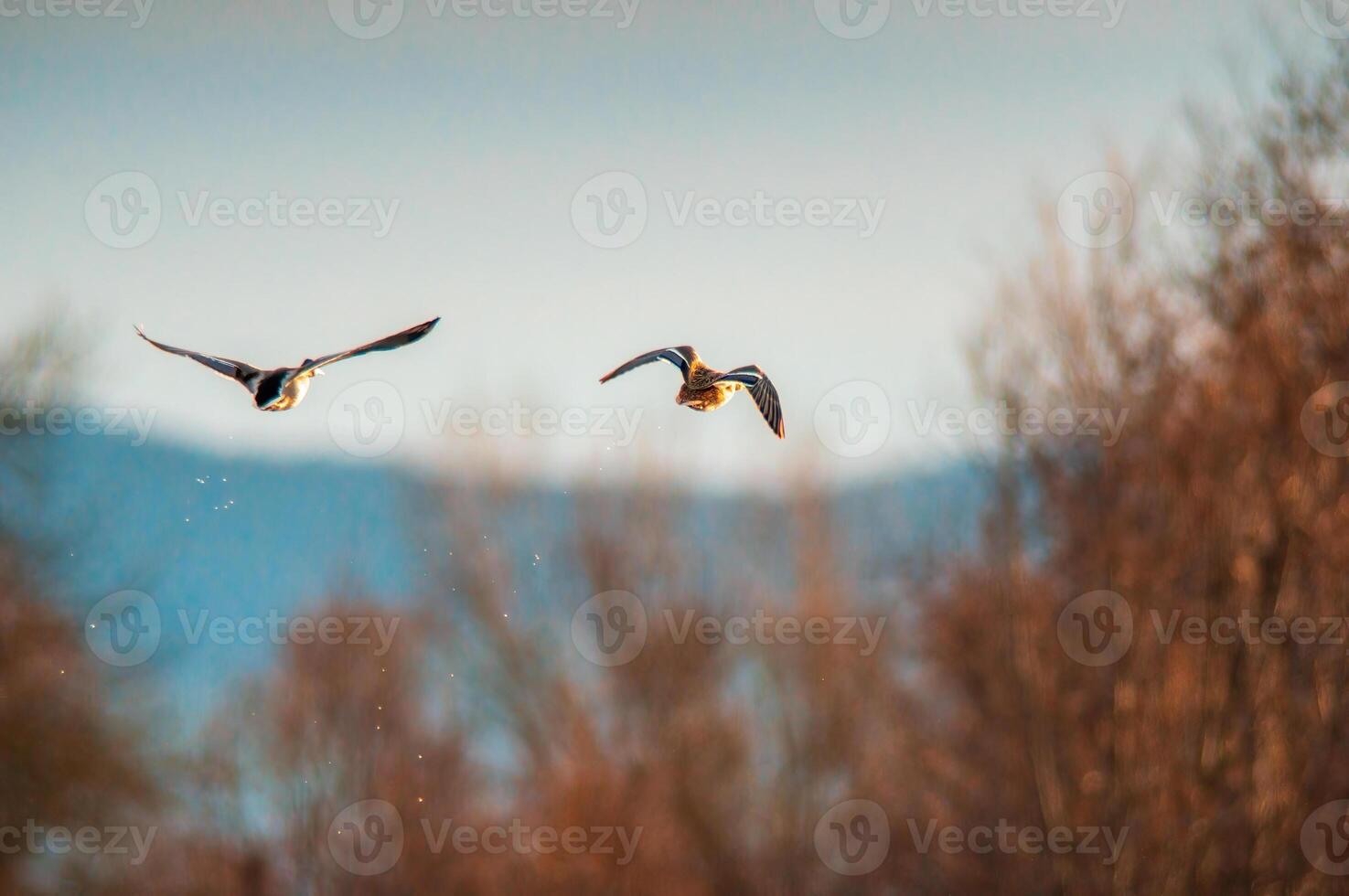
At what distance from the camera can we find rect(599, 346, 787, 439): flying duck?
556 cm

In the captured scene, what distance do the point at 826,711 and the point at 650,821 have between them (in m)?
4.83

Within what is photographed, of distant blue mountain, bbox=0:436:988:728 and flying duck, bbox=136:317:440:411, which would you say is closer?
flying duck, bbox=136:317:440:411

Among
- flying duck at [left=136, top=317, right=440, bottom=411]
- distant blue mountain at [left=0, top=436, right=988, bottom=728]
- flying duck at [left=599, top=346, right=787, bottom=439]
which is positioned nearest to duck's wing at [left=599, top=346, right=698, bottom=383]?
flying duck at [left=599, top=346, right=787, bottom=439]

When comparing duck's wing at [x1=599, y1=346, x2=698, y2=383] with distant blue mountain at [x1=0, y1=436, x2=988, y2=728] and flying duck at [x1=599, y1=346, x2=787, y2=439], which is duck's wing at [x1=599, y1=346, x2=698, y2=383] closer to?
flying duck at [x1=599, y1=346, x2=787, y2=439]

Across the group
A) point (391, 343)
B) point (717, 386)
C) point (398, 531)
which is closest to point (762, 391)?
point (717, 386)

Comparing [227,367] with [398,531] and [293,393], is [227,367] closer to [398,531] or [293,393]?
[293,393]

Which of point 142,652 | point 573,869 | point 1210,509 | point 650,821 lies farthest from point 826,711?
point 142,652

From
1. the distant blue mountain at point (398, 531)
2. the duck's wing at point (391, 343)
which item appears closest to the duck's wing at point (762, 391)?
the duck's wing at point (391, 343)

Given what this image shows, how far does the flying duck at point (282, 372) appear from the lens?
14.9ft

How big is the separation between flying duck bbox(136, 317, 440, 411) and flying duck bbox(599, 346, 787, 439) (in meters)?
1.26

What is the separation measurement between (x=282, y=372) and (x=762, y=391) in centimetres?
226

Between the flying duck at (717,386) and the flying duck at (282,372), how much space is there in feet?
4.15

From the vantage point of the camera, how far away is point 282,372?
5.19 m

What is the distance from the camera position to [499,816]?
30375 millimetres
